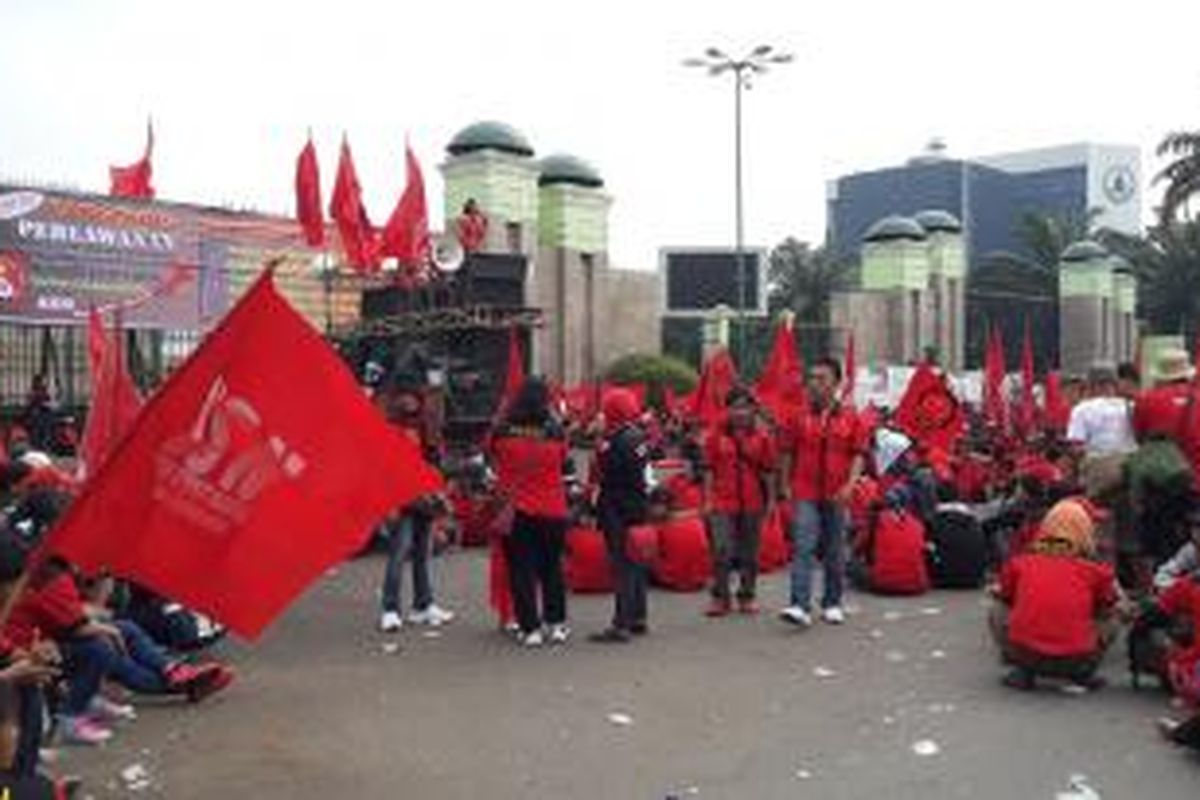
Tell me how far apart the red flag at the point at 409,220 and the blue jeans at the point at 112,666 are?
1230cm

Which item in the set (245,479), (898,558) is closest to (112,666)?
(245,479)

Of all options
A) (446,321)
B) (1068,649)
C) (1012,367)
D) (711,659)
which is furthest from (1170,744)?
(1012,367)

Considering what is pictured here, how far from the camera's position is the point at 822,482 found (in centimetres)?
1088

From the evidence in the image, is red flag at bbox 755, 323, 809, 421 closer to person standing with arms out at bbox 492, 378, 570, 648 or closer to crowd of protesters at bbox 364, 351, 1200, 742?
crowd of protesters at bbox 364, 351, 1200, 742

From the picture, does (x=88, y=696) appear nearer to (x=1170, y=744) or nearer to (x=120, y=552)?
(x=120, y=552)

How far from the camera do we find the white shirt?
11961 mm

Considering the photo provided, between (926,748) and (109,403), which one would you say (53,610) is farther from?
(926,748)

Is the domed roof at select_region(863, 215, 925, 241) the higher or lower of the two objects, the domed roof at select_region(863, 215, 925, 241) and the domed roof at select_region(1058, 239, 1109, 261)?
the higher

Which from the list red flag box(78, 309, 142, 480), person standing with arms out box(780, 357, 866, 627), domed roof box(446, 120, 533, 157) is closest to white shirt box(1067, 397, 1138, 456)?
person standing with arms out box(780, 357, 866, 627)

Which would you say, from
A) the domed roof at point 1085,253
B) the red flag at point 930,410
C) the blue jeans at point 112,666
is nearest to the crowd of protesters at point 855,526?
the red flag at point 930,410

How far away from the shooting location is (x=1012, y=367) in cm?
5491

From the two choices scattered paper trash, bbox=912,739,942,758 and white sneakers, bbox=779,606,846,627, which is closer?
scattered paper trash, bbox=912,739,942,758

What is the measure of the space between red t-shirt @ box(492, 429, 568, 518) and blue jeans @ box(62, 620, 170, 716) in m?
2.46

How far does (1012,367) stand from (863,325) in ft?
44.7
